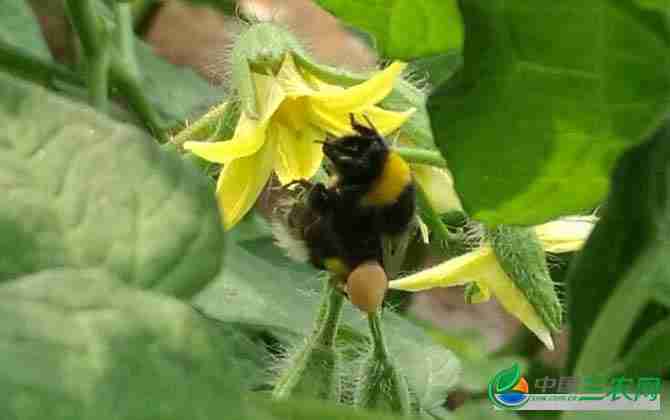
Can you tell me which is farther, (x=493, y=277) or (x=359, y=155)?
(x=493, y=277)

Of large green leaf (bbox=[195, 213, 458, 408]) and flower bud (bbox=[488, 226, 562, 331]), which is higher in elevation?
flower bud (bbox=[488, 226, 562, 331])

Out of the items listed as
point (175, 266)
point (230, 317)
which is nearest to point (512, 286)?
point (230, 317)

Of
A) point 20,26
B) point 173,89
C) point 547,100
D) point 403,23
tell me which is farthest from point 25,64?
point 547,100

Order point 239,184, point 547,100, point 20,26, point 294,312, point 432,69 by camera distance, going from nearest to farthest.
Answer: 1. point 547,100
2. point 239,184
3. point 432,69
4. point 294,312
5. point 20,26

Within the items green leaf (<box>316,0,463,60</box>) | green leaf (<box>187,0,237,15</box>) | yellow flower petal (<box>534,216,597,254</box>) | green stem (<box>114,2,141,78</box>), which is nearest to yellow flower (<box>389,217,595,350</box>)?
yellow flower petal (<box>534,216,597,254</box>)

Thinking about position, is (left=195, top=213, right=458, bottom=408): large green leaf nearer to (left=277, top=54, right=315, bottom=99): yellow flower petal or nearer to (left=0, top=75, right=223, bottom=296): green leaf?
(left=277, top=54, right=315, bottom=99): yellow flower petal

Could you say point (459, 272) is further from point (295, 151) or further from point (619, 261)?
point (619, 261)

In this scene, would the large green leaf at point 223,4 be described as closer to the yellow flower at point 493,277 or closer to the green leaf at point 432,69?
the green leaf at point 432,69

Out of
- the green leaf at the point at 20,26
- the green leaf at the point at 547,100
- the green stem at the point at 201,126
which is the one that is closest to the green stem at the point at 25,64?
the green leaf at the point at 20,26
